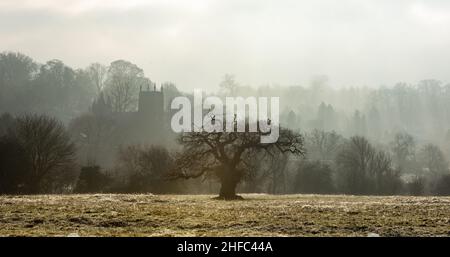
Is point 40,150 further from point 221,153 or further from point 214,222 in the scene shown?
point 214,222

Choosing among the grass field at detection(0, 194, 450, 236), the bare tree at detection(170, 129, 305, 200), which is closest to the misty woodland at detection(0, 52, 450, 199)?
→ the bare tree at detection(170, 129, 305, 200)

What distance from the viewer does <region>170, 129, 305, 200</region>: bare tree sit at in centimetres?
5809

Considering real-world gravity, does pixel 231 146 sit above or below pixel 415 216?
above

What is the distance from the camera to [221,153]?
5834cm

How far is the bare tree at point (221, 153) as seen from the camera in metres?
58.1

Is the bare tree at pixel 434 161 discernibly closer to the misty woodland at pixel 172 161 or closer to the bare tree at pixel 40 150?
the misty woodland at pixel 172 161

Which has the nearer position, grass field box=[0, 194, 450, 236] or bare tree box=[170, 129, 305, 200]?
grass field box=[0, 194, 450, 236]

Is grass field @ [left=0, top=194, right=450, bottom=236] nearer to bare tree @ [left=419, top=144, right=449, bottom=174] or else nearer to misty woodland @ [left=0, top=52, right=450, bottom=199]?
misty woodland @ [left=0, top=52, right=450, bottom=199]

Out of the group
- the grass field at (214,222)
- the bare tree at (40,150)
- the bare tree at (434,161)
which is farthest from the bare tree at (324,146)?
the grass field at (214,222)

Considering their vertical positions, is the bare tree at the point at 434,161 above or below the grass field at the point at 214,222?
above
